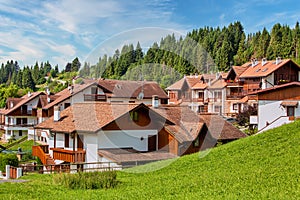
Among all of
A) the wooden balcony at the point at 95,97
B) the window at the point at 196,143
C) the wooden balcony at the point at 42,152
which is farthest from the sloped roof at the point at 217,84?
the wooden balcony at the point at 42,152

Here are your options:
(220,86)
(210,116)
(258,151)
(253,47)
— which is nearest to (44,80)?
(253,47)

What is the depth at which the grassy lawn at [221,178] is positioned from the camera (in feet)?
45.5

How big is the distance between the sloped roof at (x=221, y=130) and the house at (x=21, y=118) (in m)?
34.9

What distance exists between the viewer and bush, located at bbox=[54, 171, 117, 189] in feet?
56.5

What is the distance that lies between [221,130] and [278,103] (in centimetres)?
648

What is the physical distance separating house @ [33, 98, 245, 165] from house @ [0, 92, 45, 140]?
30123 millimetres

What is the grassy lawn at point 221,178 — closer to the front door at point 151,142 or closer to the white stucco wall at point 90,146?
the front door at point 151,142

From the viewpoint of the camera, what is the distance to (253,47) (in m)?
94.5

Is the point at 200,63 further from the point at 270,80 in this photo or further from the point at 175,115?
the point at 270,80

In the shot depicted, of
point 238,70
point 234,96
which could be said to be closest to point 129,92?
point 234,96

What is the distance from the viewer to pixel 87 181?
17.3 metres

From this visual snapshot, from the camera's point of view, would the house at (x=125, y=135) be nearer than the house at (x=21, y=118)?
Yes

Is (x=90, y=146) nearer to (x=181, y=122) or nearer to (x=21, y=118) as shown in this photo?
(x=181, y=122)

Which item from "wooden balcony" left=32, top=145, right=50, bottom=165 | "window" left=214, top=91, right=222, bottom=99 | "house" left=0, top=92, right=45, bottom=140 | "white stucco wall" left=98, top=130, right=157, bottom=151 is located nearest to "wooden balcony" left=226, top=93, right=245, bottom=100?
"window" left=214, top=91, right=222, bottom=99
